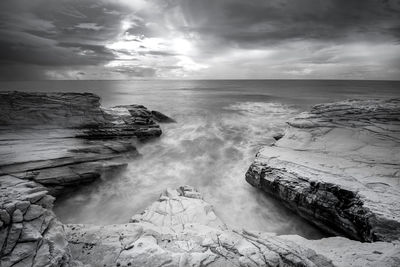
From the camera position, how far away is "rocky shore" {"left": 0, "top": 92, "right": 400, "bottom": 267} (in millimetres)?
3843

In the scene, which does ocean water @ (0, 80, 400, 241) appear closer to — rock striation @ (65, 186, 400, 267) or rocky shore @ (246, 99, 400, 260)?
rocky shore @ (246, 99, 400, 260)

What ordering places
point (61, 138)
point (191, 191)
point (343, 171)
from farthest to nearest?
point (61, 138)
point (191, 191)
point (343, 171)

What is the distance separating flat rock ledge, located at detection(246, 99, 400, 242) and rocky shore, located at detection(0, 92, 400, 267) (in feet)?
0.11

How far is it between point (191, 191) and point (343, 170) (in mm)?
5542

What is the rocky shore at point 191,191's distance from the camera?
→ 3.84m

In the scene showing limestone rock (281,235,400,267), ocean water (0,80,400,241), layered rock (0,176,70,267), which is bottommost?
ocean water (0,80,400,241)

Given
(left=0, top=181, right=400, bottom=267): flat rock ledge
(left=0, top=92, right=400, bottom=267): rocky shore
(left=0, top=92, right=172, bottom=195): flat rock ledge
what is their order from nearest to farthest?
(left=0, top=181, right=400, bottom=267): flat rock ledge, (left=0, top=92, right=400, bottom=267): rocky shore, (left=0, top=92, right=172, bottom=195): flat rock ledge

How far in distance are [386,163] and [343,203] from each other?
2980 mm

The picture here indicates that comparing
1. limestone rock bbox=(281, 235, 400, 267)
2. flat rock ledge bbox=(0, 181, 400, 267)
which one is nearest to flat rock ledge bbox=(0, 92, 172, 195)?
flat rock ledge bbox=(0, 181, 400, 267)

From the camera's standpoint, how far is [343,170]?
22.2 ft

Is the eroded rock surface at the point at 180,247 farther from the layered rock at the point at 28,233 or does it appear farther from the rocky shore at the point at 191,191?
the layered rock at the point at 28,233

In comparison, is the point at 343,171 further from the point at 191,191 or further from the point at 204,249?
the point at 204,249

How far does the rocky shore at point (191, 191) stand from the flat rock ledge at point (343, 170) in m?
0.03

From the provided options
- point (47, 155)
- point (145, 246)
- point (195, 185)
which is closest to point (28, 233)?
point (145, 246)
